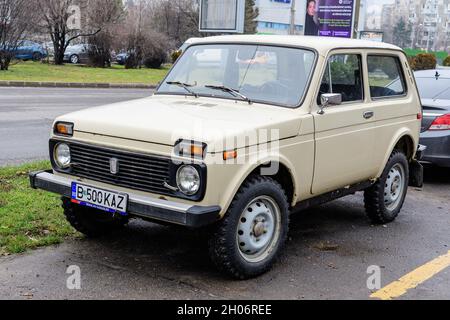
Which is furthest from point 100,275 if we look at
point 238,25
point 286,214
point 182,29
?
point 182,29

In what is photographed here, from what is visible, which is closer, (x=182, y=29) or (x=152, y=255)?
(x=152, y=255)

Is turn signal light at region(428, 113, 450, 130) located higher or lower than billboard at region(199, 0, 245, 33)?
lower

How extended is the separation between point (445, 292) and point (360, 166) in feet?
5.16

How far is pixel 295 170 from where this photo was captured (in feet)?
15.9

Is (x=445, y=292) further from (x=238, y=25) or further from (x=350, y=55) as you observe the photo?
(x=238, y=25)

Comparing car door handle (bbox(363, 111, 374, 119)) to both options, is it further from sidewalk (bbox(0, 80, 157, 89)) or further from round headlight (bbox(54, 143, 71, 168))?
sidewalk (bbox(0, 80, 157, 89))

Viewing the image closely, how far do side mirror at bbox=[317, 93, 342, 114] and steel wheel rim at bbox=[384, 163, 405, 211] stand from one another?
64.1 inches

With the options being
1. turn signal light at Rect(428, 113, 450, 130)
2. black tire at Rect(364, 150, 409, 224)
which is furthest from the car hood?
turn signal light at Rect(428, 113, 450, 130)

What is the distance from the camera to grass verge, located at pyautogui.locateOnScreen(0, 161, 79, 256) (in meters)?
5.20

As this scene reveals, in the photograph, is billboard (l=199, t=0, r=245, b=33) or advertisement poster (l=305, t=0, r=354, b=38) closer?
advertisement poster (l=305, t=0, r=354, b=38)

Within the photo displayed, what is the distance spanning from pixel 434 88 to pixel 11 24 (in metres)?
20.6

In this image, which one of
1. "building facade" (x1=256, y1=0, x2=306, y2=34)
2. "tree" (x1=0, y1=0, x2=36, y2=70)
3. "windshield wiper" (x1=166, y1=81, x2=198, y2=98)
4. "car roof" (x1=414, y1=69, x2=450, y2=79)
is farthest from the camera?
"building facade" (x1=256, y1=0, x2=306, y2=34)

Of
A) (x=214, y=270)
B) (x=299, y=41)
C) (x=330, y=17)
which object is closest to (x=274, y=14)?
(x=330, y=17)

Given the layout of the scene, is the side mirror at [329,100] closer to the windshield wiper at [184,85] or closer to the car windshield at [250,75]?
the car windshield at [250,75]
